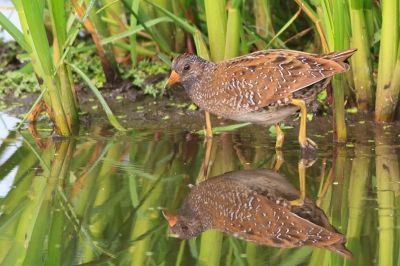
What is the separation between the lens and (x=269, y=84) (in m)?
5.36

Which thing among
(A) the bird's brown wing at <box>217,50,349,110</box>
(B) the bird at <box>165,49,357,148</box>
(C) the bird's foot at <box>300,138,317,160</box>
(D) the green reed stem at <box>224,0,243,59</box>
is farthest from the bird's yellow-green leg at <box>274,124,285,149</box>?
(D) the green reed stem at <box>224,0,243,59</box>

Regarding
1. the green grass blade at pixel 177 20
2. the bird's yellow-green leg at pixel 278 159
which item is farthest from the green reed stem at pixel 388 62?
the green grass blade at pixel 177 20

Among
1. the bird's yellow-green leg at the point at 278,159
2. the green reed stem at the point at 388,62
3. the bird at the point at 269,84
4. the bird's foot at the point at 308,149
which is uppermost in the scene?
the green reed stem at the point at 388,62

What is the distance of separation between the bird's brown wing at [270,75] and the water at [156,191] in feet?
1.43

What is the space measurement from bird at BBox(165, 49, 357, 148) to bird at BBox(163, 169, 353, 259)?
0.72 meters

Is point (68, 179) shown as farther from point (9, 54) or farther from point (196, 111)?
point (9, 54)

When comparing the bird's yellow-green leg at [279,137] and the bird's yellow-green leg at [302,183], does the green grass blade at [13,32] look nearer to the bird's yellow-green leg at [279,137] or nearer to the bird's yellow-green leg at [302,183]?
the bird's yellow-green leg at [279,137]

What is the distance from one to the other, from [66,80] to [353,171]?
2.55 metres

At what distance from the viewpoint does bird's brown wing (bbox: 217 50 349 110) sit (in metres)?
5.22

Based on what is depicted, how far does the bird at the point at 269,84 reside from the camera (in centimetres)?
524

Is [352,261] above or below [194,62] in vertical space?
below

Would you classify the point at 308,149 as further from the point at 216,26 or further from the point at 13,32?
the point at 13,32

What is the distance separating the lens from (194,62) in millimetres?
5895

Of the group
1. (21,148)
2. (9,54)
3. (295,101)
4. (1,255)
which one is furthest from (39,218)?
(9,54)
